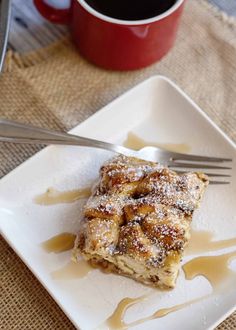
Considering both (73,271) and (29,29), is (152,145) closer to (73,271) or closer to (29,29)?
(73,271)

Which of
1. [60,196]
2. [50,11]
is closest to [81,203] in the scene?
[60,196]

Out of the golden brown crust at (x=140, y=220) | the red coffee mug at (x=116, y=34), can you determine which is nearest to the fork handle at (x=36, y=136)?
the golden brown crust at (x=140, y=220)

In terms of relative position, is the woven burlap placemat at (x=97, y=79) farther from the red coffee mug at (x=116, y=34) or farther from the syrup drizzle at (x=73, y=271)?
the syrup drizzle at (x=73, y=271)

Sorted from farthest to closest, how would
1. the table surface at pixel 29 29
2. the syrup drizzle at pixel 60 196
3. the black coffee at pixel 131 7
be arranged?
1. the table surface at pixel 29 29
2. the black coffee at pixel 131 7
3. the syrup drizzle at pixel 60 196

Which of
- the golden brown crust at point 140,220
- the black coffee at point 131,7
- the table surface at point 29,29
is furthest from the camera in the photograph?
the table surface at point 29,29

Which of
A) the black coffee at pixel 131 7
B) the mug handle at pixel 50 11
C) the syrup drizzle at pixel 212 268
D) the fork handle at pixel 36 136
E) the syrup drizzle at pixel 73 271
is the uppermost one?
the black coffee at pixel 131 7
